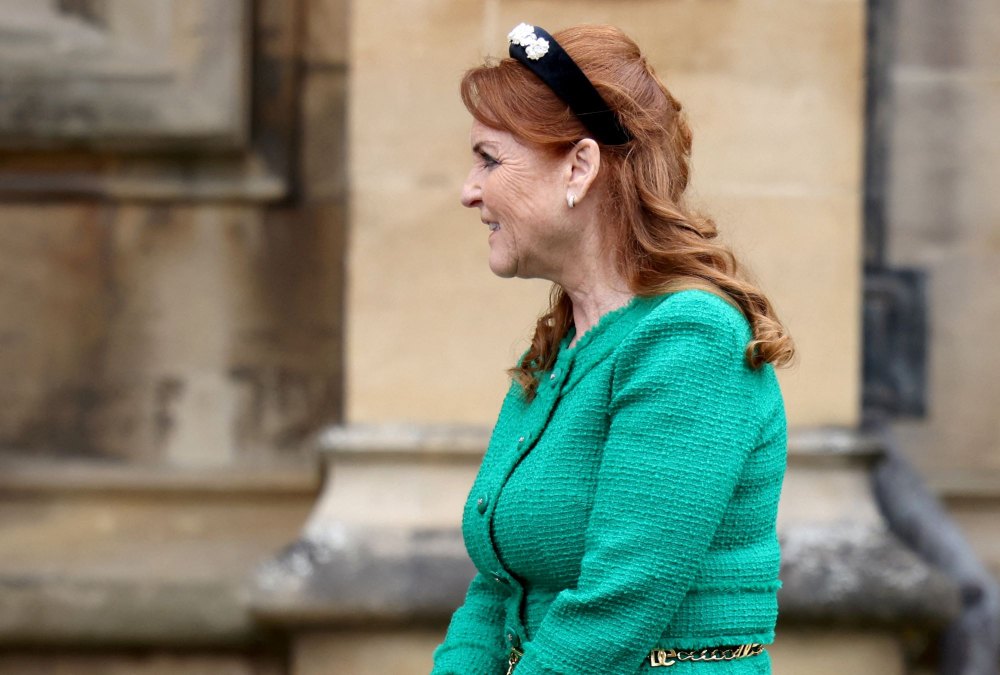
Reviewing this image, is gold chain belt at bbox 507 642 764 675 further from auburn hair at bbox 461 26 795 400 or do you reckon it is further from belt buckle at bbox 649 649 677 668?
auburn hair at bbox 461 26 795 400

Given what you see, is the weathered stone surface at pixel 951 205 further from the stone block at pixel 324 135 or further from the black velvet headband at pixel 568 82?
the black velvet headband at pixel 568 82

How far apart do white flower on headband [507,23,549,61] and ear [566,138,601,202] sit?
13 cm

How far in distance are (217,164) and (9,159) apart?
59 centimetres

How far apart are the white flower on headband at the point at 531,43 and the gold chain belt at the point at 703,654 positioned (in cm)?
77

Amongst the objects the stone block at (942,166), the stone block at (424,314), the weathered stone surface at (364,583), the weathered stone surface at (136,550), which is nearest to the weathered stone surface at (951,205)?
the stone block at (942,166)

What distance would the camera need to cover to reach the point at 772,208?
10.7ft

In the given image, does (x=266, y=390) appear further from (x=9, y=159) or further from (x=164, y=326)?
(x=9, y=159)

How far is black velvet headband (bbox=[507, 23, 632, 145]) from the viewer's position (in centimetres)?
173

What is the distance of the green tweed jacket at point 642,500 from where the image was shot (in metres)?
1.53

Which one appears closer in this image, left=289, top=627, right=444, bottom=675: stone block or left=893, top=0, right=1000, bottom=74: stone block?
left=289, top=627, right=444, bottom=675: stone block

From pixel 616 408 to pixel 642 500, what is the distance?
0.46ft

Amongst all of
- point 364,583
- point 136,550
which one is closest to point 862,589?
point 364,583

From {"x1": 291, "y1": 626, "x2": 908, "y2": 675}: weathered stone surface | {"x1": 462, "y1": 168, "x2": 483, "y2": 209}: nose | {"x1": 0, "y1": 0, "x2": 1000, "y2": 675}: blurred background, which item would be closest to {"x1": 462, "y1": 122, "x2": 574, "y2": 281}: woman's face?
{"x1": 462, "y1": 168, "x2": 483, "y2": 209}: nose

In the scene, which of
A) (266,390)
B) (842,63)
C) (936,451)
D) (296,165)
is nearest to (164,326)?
(266,390)
